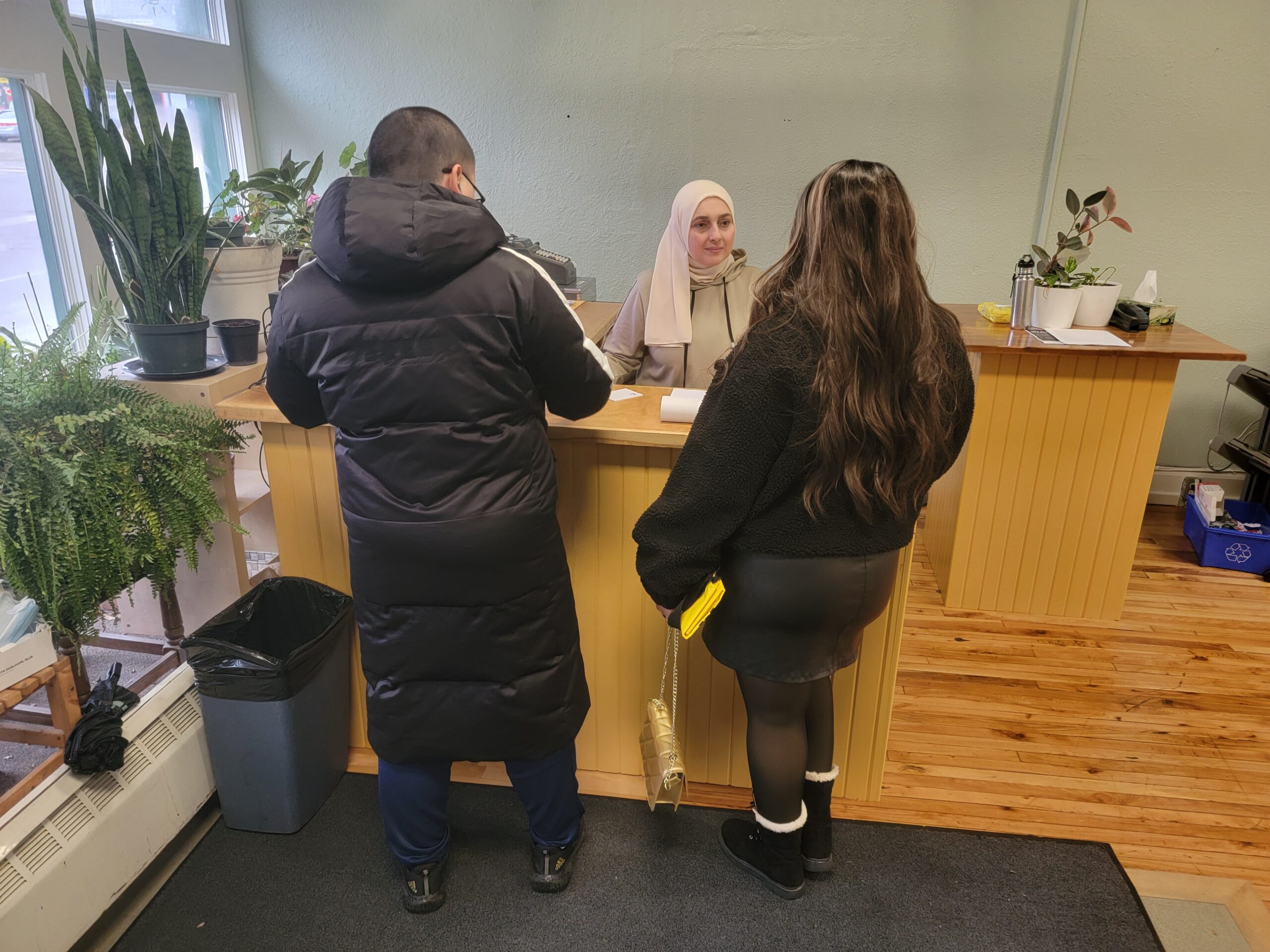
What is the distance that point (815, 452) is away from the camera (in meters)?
1.47

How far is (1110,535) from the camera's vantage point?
3115 millimetres

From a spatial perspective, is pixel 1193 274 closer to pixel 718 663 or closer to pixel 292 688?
pixel 718 663

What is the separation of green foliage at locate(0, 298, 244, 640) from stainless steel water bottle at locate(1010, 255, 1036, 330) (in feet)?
Answer: 8.43

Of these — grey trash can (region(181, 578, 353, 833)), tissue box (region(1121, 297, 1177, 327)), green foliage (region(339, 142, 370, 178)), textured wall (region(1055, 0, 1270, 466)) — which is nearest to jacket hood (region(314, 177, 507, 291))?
grey trash can (region(181, 578, 353, 833))

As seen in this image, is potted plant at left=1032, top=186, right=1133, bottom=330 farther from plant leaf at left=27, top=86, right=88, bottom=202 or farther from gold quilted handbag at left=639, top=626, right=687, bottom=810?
plant leaf at left=27, top=86, right=88, bottom=202

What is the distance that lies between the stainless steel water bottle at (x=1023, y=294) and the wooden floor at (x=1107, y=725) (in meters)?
1.03

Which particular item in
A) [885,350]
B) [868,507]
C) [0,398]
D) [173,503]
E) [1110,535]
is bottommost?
[1110,535]

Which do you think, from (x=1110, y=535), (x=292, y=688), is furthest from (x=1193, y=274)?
(x=292, y=688)

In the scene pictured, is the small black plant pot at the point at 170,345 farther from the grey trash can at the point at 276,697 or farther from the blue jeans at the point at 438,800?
the blue jeans at the point at 438,800

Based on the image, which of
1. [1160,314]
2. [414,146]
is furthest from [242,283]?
[1160,314]

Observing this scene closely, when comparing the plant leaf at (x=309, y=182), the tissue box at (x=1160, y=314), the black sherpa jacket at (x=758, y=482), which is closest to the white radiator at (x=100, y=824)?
the black sherpa jacket at (x=758, y=482)

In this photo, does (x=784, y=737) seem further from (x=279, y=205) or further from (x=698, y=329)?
(x=279, y=205)

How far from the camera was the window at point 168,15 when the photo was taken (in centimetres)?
330

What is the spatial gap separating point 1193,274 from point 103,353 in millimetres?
4135
